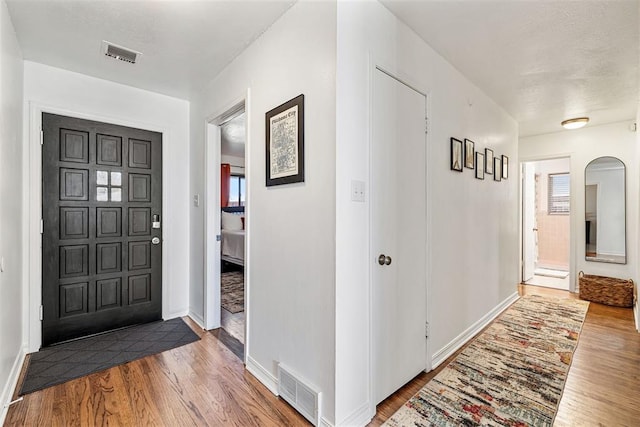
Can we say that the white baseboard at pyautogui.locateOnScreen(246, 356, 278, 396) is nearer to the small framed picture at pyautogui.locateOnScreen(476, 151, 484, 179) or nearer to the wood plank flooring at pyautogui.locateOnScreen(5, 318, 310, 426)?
the wood plank flooring at pyautogui.locateOnScreen(5, 318, 310, 426)

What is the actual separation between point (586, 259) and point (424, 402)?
14.0ft

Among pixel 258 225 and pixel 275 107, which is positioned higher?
pixel 275 107

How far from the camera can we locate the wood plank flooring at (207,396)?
67.0 inches

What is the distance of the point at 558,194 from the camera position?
6.34 m

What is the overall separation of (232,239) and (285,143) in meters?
3.96

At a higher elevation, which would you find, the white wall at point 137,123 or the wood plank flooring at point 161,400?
the white wall at point 137,123

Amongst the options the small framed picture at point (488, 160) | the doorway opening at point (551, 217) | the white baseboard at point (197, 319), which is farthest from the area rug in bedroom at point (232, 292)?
the doorway opening at point (551, 217)

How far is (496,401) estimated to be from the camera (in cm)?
187

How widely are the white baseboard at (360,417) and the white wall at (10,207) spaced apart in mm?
1931

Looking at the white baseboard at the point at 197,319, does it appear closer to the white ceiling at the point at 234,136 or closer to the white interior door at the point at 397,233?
the white interior door at the point at 397,233

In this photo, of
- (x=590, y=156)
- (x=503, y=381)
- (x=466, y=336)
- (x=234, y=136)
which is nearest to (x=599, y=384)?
(x=503, y=381)

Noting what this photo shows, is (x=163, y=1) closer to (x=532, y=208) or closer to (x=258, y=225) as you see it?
(x=258, y=225)

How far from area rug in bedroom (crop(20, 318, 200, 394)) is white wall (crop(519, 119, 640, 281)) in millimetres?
5479

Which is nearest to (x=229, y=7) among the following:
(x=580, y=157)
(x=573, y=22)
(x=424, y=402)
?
(x=573, y=22)
